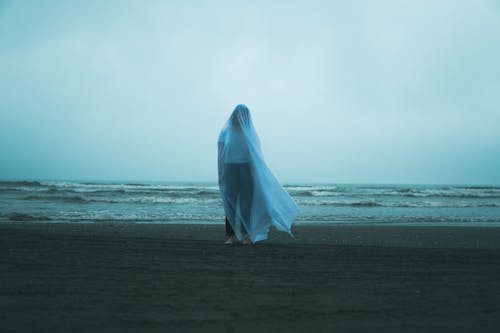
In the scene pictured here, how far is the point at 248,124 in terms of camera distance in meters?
5.96

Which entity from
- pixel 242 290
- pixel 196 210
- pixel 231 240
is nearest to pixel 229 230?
pixel 231 240

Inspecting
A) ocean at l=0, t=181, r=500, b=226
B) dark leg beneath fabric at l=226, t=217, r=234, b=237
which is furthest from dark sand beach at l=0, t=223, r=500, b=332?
ocean at l=0, t=181, r=500, b=226

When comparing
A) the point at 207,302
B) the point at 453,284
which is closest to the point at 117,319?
the point at 207,302

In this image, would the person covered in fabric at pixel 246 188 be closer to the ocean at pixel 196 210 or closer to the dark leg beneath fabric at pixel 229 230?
the dark leg beneath fabric at pixel 229 230

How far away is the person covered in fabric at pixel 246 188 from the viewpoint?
18.5ft

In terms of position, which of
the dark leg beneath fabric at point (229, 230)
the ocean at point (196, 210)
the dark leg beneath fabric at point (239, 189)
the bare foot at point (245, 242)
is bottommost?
the ocean at point (196, 210)

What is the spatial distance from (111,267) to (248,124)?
9.86 feet

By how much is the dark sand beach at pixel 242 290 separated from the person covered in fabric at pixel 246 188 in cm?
91

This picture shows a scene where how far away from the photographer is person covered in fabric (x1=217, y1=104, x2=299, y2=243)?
5.65 m

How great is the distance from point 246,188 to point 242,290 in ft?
9.91

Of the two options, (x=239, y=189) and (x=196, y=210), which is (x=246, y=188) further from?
(x=196, y=210)

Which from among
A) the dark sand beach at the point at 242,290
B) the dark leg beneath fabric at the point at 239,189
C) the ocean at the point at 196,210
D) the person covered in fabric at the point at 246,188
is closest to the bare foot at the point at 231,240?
the person covered in fabric at the point at 246,188

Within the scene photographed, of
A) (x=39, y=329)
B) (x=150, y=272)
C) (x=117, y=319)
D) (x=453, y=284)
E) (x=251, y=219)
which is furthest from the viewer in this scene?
(x=251, y=219)

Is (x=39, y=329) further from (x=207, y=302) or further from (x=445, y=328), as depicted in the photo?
(x=445, y=328)
